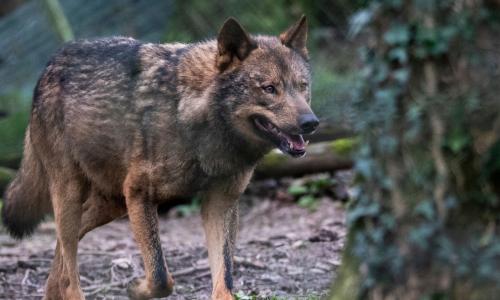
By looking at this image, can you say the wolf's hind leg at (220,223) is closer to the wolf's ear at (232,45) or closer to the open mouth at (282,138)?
the open mouth at (282,138)

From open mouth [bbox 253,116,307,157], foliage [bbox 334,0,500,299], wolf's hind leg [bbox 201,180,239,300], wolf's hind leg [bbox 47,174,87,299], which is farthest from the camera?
wolf's hind leg [bbox 47,174,87,299]

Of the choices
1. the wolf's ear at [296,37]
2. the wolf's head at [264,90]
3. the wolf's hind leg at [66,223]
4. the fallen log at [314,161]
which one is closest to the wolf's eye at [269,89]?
the wolf's head at [264,90]

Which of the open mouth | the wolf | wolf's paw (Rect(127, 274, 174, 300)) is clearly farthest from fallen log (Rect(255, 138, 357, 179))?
wolf's paw (Rect(127, 274, 174, 300))

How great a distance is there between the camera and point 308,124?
18.1ft

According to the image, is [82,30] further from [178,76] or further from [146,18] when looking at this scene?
[178,76]

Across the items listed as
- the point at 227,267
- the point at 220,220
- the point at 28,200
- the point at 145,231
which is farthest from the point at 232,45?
the point at 28,200

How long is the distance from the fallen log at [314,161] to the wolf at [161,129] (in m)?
3.04

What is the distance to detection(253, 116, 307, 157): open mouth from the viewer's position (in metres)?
5.63

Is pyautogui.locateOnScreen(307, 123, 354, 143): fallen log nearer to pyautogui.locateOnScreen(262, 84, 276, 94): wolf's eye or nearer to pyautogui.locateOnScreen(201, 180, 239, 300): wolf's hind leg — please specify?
pyautogui.locateOnScreen(201, 180, 239, 300): wolf's hind leg

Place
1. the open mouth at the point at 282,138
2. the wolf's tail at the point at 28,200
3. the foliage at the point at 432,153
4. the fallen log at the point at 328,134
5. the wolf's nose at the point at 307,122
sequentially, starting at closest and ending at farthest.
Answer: the foliage at the point at 432,153 → the wolf's nose at the point at 307,122 → the open mouth at the point at 282,138 → the wolf's tail at the point at 28,200 → the fallen log at the point at 328,134

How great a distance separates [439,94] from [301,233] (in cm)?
527

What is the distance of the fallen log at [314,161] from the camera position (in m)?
9.20

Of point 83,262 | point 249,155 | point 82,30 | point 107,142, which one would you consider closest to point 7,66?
point 82,30

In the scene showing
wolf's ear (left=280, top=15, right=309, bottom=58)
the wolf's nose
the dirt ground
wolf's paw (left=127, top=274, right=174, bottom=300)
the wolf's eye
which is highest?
wolf's ear (left=280, top=15, right=309, bottom=58)
